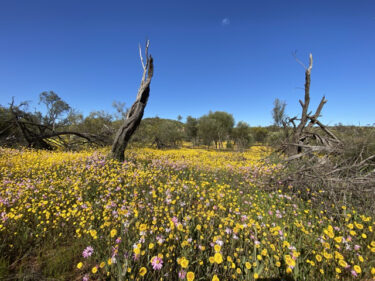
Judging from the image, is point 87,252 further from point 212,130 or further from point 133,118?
point 212,130

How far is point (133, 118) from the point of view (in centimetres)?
730

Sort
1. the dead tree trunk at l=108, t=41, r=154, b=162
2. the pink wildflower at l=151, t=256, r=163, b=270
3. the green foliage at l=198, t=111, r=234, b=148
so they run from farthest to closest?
the green foliage at l=198, t=111, r=234, b=148
the dead tree trunk at l=108, t=41, r=154, b=162
the pink wildflower at l=151, t=256, r=163, b=270

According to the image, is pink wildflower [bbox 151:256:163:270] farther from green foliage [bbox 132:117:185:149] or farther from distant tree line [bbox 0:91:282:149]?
green foliage [bbox 132:117:185:149]

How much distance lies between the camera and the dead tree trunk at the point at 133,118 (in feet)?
22.7

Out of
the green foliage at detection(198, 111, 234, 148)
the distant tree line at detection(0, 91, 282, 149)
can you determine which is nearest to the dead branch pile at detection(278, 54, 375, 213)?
the distant tree line at detection(0, 91, 282, 149)

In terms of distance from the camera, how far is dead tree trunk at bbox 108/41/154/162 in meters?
6.92

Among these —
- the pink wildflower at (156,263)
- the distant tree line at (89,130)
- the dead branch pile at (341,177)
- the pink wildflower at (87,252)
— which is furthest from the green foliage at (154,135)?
the pink wildflower at (156,263)

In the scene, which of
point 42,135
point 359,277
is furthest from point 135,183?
point 42,135

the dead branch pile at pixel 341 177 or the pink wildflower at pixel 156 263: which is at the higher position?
the dead branch pile at pixel 341 177

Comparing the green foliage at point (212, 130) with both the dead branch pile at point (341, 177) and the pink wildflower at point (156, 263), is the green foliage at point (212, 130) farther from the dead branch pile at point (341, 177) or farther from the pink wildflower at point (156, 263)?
the pink wildflower at point (156, 263)

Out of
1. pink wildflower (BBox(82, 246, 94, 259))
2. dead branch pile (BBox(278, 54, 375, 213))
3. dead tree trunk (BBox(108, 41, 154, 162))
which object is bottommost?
pink wildflower (BBox(82, 246, 94, 259))

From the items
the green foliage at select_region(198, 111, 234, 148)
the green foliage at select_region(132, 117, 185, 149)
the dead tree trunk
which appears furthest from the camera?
the green foliage at select_region(198, 111, 234, 148)

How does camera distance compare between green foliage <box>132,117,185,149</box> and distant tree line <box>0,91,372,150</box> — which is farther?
green foliage <box>132,117,185,149</box>

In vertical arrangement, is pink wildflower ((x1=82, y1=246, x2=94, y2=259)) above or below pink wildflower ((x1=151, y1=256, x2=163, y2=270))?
below
